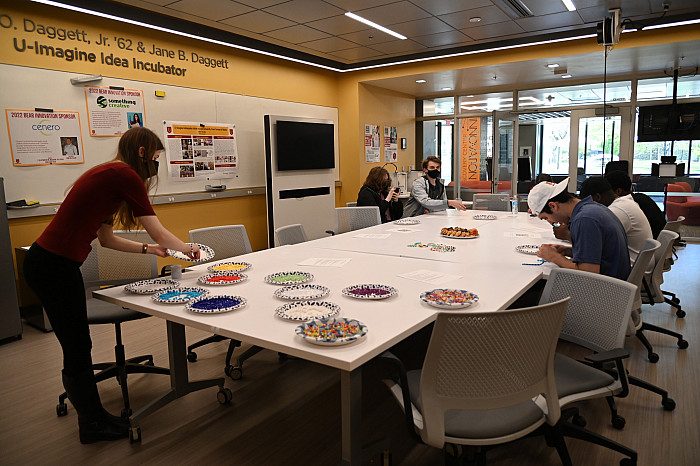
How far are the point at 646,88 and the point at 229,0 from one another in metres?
6.92

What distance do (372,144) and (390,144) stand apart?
0.70 metres

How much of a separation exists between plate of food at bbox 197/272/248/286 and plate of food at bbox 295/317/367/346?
83 centimetres

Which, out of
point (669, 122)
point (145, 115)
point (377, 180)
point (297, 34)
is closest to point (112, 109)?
point (145, 115)

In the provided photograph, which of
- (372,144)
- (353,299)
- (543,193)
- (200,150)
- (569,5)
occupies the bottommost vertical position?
(353,299)

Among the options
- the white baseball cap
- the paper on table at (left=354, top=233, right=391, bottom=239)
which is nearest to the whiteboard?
the paper on table at (left=354, top=233, right=391, bottom=239)

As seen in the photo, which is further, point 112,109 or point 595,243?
point 112,109

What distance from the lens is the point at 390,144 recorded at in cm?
891

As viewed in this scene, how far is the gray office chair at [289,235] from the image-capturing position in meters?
3.69

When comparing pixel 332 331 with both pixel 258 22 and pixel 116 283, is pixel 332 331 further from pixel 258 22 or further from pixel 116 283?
pixel 258 22

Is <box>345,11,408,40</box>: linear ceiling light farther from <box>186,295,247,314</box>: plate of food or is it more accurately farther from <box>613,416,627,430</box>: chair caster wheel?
<box>613,416,627,430</box>: chair caster wheel

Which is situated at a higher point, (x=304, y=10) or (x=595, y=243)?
(x=304, y=10)

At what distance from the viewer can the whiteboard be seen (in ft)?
13.7

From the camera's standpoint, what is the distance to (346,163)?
823cm

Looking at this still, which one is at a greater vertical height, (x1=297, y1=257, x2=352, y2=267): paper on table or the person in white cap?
the person in white cap
